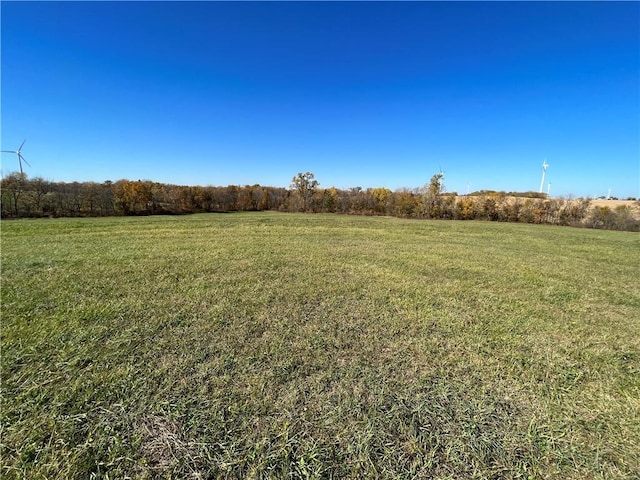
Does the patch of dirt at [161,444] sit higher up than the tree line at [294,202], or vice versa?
the tree line at [294,202]

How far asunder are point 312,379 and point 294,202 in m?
28.4

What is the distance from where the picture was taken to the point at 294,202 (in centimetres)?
2966

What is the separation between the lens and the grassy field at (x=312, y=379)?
1.36m

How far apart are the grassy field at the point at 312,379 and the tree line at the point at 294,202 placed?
19.5 metres

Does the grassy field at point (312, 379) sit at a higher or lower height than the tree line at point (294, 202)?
lower

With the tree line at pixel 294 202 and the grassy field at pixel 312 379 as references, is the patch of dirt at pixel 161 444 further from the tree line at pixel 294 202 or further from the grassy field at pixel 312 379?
the tree line at pixel 294 202

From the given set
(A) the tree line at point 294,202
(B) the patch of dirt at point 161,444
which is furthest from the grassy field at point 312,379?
(A) the tree line at point 294,202

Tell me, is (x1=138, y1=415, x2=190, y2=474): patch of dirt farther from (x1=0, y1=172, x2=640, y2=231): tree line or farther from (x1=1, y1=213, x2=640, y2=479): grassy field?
(x1=0, y1=172, x2=640, y2=231): tree line

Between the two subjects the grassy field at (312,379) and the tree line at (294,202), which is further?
the tree line at (294,202)

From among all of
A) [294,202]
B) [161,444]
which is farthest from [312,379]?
[294,202]

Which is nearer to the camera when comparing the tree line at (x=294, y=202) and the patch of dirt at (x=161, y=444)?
the patch of dirt at (x=161, y=444)

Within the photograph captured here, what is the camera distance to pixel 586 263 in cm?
646

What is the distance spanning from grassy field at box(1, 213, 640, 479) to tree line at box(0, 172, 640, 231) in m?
19.5

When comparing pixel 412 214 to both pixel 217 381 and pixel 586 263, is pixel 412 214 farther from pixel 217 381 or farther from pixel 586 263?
pixel 217 381
